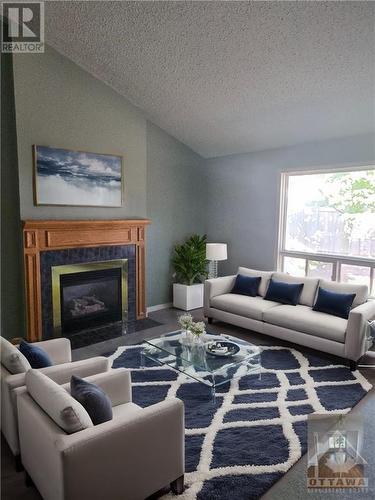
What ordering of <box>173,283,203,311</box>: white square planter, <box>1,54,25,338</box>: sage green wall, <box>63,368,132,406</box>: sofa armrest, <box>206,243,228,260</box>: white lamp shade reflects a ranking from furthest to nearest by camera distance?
1. <box>173,283,203,311</box>: white square planter
2. <box>206,243,228,260</box>: white lamp shade
3. <box>1,54,25,338</box>: sage green wall
4. <box>63,368,132,406</box>: sofa armrest

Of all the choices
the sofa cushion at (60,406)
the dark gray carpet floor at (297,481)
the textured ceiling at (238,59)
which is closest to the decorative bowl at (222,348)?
the dark gray carpet floor at (297,481)

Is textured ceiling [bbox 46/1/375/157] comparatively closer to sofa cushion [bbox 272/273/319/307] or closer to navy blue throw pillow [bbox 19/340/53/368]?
sofa cushion [bbox 272/273/319/307]

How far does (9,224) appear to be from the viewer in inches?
181

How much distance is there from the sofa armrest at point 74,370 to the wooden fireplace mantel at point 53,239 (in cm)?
220

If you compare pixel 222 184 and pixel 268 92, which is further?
pixel 222 184

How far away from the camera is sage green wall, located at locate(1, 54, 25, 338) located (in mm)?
4473

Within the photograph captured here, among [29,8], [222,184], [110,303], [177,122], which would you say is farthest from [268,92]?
[110,303]

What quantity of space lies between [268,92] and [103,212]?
274cm

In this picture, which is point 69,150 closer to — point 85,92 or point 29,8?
point 85,92

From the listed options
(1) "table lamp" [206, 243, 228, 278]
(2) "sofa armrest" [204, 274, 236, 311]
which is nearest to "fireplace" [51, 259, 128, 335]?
(2) "sofa armrest" [204, 274, 236, 311]

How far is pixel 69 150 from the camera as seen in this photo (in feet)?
15.9

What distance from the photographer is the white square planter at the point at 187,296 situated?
20.3 ft

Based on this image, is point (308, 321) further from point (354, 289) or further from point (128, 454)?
point (128, 454)

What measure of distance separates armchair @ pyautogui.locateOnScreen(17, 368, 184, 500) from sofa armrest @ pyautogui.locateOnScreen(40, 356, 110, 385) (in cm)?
28
